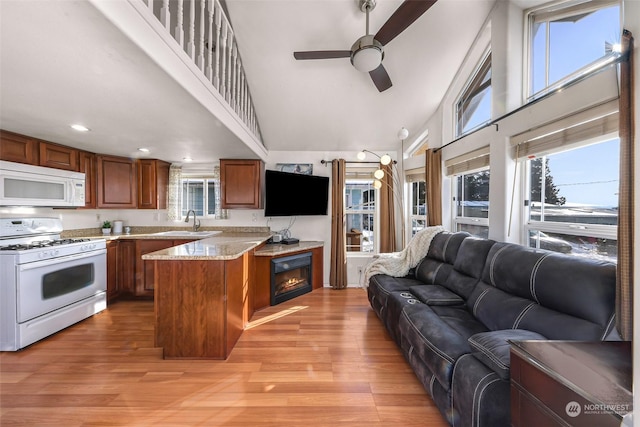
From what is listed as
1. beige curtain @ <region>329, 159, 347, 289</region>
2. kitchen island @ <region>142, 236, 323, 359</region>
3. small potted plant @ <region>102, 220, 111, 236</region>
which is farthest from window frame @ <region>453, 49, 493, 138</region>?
small potted plant @ <region>102, 220, 111, 236</region>

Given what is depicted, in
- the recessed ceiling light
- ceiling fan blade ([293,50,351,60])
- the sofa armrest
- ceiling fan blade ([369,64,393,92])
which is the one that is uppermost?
ceiling fan blade ([293,50,351,60])

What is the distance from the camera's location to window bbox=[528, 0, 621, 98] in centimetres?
157

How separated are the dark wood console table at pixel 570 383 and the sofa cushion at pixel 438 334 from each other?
0.43 metres

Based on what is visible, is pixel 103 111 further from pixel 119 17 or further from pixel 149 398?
pixel 149 398

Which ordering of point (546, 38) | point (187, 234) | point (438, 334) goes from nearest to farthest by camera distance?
point (438, 334) < point (546, 38) < point (187, 234)

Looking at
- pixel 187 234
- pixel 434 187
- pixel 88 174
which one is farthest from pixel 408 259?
pixel 88 174

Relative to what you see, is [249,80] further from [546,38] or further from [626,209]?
[626,209]

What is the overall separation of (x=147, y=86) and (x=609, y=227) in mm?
3065

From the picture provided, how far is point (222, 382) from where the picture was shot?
5.85 ft

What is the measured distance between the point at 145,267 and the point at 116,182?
4.25 feet

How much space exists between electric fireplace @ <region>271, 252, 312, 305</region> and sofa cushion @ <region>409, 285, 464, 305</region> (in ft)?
5.57

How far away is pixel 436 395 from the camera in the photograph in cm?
147

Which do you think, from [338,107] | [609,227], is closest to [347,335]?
[609,227]

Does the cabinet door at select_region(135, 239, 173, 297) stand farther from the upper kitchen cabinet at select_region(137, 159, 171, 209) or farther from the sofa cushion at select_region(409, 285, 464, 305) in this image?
the sofa cushion at select_region(409, 285, 464, 305)
